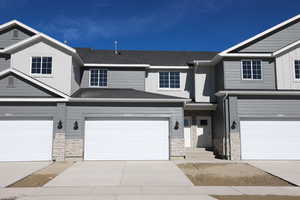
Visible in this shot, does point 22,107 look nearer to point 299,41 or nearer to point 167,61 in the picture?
point 167,61

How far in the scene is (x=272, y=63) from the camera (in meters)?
14.8

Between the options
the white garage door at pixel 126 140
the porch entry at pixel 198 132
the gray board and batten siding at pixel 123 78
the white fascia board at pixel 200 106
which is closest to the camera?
the white garage door at pixel 126 140

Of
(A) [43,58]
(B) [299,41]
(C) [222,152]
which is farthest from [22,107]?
(B) [299,41]

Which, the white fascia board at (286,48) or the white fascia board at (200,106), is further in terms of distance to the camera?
the white fascia board at (200,106)

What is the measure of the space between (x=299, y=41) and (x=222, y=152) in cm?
791

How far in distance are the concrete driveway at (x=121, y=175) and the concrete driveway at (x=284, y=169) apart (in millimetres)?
3689

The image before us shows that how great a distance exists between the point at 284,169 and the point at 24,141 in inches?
492

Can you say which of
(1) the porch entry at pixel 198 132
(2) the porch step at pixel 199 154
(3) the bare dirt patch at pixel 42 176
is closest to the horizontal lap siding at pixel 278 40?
(1) the porch entry at pixel 198 132

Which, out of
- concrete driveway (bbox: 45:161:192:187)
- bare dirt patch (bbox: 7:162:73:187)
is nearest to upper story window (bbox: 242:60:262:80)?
concrete driveway (bbox: 45:161:192:187)

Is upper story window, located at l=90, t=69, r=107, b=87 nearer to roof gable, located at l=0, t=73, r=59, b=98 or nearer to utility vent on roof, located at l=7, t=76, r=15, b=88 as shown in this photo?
roof gable, located at l=0, t=73, r=59, b=98

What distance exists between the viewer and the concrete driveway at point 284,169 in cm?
898

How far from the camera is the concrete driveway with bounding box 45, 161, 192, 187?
27.1 ft

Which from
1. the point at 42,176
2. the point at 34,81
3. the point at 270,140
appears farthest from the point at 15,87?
the point at 270,140

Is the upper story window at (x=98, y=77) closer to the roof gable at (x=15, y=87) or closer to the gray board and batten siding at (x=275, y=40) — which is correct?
the roof gable at (x=15, y=87)
